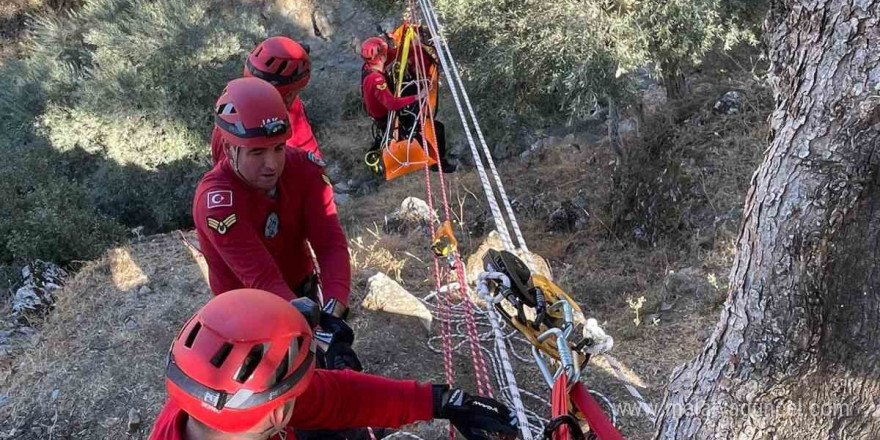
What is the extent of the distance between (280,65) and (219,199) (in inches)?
44.4

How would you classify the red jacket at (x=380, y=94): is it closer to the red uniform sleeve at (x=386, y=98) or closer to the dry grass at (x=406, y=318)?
the red uniform sleeve at (x=386, y=98)

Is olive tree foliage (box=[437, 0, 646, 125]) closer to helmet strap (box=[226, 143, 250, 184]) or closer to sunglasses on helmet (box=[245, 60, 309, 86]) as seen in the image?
sunglasses on helmet (box=[245, 60, 309, 86])

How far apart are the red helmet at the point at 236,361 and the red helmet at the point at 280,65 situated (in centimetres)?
208

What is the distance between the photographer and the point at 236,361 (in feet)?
4.87

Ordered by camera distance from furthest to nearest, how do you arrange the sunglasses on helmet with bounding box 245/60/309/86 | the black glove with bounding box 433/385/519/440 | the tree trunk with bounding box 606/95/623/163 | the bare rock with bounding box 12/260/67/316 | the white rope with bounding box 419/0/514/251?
the tree trunk with bounding box 606/95/623/163 < the bare rock with bounding box 12/260/67/316 < the sunglasses on helmet with bounding box 245/60/309/86 < the white rope with bounding box 419/0/514/251 < the black glove with bounding box 433/385/519/440

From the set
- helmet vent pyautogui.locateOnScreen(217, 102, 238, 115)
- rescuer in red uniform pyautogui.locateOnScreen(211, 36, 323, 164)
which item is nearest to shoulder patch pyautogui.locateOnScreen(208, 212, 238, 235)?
helmet vent pyautogui.locateOnScreen(217, 102, 238, 115)

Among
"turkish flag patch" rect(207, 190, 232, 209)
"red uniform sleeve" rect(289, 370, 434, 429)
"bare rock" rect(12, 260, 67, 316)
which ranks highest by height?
"turkish flag patch" rect(207, 190, 232, 209)

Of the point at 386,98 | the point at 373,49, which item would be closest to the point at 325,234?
the point at 386,98

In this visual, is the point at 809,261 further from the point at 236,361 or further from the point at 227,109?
the point at 227,109

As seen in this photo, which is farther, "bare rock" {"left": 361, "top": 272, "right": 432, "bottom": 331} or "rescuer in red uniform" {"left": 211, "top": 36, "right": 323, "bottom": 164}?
"bare rock" {"left": 361, "top": 272, "right": 432, "bottom": 331}

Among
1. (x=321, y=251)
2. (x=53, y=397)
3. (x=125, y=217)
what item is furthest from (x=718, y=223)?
(x=125, y=217)

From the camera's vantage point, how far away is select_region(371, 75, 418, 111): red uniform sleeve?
5449mm

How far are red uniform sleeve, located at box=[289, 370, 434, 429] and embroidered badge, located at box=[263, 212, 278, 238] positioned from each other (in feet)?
2.72

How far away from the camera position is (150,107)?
11609 millimetres
